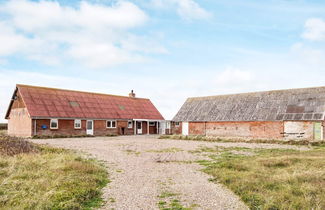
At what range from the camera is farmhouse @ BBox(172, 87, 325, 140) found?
28656 millimetres

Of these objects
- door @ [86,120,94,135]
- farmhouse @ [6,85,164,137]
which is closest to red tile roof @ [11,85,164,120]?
farmhouse @ [6,85,164,137]

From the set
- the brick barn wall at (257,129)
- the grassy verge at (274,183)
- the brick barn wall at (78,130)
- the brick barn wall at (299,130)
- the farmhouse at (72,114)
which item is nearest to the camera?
the grassy verge at (274,183)

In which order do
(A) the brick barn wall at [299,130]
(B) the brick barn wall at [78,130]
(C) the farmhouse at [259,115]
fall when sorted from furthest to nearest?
(B) the brick barn wall at [78,130] → (C) the farmhouse at [259,115] → (A) the brick barn wall at [299,130]

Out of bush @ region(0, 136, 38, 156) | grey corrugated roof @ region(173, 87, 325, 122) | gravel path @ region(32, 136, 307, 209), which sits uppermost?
grey corrugated roof @ region(173, 87, 325, 122)

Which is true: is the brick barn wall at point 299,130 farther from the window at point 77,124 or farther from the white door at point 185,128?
the window at point 77,124

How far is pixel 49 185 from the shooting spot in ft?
26.6

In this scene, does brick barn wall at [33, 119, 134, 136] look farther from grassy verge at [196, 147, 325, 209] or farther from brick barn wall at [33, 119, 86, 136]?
grassy verge at [196, 147, 325, 209]

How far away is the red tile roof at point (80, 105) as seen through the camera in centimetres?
3400

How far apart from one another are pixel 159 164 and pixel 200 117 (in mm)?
25181

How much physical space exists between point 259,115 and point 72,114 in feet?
73.7

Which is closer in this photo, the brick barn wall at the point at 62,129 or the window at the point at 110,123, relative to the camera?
the brick barn wall at the point at 62,129

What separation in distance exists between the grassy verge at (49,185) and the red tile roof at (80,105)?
925 inches

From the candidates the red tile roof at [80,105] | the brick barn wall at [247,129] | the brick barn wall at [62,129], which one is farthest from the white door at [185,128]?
the brick barn wall at [62,129]

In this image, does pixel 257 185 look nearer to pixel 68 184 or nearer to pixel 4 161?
pixel 68 184
